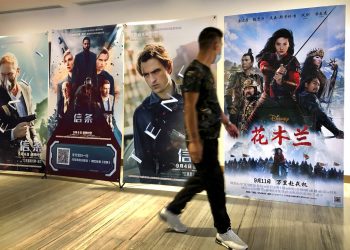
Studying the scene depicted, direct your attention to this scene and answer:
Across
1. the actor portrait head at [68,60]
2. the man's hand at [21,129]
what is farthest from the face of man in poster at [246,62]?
the man's hand at [21,129]

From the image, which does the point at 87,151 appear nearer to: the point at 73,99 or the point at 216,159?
the point at 73,99

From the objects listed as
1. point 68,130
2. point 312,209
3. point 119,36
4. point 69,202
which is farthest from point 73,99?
point 312,209

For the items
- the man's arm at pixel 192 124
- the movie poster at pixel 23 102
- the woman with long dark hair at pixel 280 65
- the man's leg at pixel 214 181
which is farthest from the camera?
the movie poster at pixel 23 102

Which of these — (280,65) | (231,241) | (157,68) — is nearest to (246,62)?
(280,65)

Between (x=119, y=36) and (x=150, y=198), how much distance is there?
172 centimetres

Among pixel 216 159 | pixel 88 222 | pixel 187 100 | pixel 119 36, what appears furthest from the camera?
pixel 119 36

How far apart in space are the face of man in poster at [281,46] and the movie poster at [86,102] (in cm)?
159

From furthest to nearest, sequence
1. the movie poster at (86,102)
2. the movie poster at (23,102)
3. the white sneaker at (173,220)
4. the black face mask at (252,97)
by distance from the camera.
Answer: the movie poster at (23,102) → the movie poster at (86,102) → the black face mask at (252,97) → the white sneaker at (173,220)

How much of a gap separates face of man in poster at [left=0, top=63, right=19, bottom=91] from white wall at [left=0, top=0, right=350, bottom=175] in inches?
40.9

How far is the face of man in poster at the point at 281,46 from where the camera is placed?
287cm

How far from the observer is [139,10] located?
4.30 meters

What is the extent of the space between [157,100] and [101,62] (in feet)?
2.67

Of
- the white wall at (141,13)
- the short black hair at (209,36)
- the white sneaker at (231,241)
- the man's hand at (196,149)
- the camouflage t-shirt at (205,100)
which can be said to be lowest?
the white sneaker at (231,241)

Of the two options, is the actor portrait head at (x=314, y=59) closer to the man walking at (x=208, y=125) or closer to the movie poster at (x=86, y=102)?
the man walking at (x=208, y=125)
